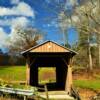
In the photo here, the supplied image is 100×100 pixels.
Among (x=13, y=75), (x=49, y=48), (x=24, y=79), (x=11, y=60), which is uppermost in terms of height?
(x=11, y=60)

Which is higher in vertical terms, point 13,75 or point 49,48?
point 49,48

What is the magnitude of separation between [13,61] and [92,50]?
845 inches

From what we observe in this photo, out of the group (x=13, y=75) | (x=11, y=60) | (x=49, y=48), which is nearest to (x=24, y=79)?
(x=13, y=75)

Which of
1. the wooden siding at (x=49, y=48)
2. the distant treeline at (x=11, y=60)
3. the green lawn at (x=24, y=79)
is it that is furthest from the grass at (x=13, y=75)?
the distant treeline at (x=11, y=60)

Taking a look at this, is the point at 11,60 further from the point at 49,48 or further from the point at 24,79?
the point at 49,48

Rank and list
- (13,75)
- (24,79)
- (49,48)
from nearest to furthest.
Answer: (49,48) < (24,79) < (13,75)

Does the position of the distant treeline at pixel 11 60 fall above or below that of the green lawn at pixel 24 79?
above

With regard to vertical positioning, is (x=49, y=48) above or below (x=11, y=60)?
below

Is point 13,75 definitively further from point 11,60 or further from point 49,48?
point 11,60

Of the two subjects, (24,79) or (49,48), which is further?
(24,79)

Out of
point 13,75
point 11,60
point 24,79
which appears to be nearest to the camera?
point 24,79

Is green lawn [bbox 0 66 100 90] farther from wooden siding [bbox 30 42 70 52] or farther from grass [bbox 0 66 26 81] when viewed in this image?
wooden siding [bbox 30 42 70 52]

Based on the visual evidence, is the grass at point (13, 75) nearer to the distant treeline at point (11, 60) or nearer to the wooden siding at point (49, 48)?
the wooden siding at point (49, 48)

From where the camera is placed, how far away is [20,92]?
71.3 feet
